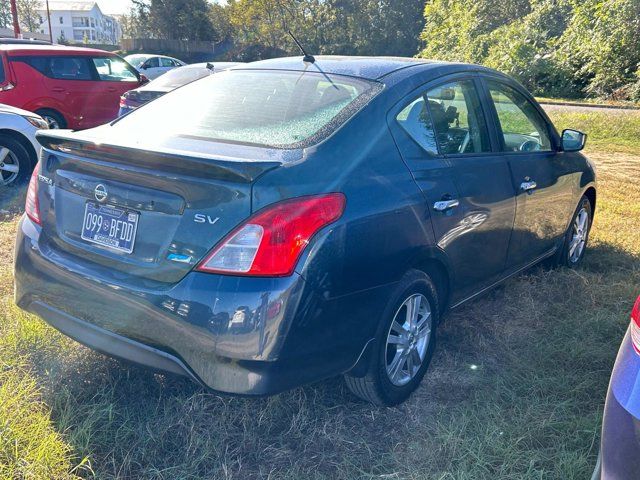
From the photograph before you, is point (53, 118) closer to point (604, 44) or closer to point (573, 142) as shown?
point (573, 142)

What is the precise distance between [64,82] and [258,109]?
795cm

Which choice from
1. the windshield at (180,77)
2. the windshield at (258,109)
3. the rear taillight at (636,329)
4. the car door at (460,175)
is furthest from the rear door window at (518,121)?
the windshield at (180,77)

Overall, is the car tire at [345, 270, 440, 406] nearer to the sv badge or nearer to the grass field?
the grass field

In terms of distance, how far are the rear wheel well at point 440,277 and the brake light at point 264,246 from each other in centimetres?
87

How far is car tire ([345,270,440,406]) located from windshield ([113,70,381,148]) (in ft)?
2.80

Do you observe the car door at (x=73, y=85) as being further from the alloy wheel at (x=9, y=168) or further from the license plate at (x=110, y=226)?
the license plate at (x=110, y=226)

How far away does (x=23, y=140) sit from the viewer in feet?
22.2

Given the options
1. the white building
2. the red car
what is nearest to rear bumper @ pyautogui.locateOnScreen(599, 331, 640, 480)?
the red car

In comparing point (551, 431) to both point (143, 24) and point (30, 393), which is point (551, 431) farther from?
point (143, 24)

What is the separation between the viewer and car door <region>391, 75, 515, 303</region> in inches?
115

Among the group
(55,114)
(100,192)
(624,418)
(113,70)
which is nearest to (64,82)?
(55,114)

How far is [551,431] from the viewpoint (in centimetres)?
273

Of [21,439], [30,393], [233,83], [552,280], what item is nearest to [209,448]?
[21,439]

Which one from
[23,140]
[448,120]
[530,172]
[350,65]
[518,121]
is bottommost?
[23,140]
